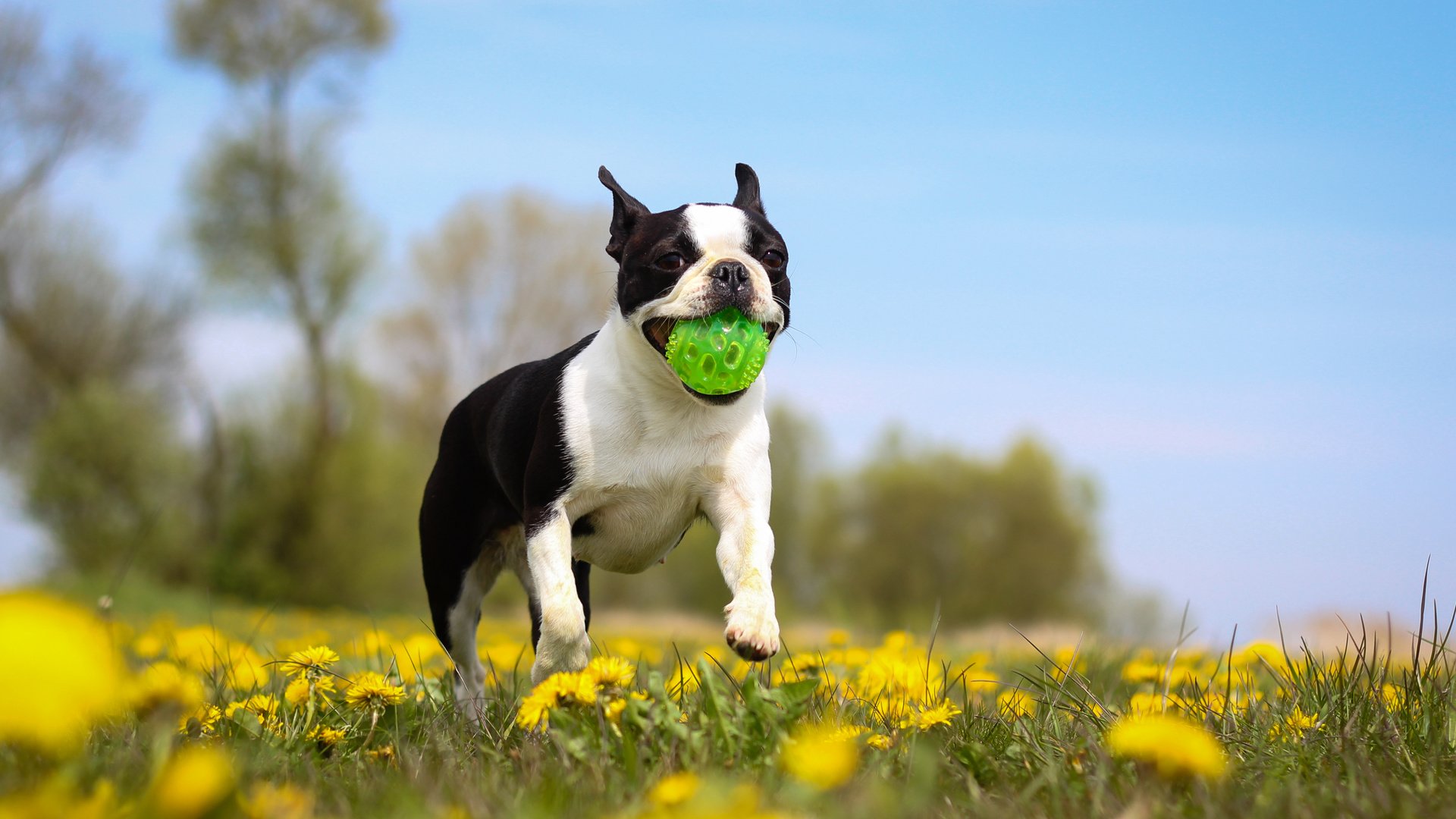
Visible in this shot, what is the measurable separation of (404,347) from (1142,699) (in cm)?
2509

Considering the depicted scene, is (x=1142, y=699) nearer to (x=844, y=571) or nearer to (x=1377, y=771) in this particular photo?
(x=1377, y=771)

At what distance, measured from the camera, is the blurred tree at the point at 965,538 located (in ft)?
87.6

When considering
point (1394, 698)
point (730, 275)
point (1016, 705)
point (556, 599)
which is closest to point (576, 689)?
Result: point (556, 599)

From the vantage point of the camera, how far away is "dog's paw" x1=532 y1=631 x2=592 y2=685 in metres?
3.81

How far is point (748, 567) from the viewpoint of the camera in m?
3.77

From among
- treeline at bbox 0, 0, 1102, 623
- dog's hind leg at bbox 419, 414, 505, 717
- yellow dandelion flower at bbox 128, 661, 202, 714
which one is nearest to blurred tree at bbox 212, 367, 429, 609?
treeline at bbox 0, 0, 1102, 623

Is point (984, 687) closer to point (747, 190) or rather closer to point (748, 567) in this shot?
point (748, 567)

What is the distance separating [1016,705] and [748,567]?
102 cm

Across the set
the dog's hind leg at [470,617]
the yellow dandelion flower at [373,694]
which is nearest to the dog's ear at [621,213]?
the dog's hind leg at [470,617]

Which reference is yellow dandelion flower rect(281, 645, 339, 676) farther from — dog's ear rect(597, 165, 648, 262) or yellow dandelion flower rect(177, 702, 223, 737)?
dog's ear rect(597, 165, 648, 262)

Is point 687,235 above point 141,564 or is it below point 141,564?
above

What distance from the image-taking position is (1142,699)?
400 centimetres

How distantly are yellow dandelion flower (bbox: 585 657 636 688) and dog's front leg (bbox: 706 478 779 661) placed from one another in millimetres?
467

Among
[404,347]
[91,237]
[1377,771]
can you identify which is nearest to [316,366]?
[404,347]
